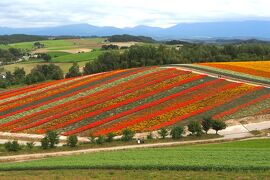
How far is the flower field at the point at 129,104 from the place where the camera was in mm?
46500

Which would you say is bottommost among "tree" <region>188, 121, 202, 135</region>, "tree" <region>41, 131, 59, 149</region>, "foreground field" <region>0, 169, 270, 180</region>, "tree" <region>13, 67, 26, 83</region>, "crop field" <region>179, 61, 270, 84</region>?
"tree" <region>13, 67, 26, 83</region>

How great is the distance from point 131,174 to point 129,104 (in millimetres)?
30404

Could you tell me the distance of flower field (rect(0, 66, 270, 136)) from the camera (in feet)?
153

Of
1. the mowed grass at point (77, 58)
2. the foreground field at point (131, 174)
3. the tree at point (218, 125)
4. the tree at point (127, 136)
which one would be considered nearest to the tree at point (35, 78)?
the mowed grass at point (77, 58)

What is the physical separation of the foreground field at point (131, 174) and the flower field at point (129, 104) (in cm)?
1991

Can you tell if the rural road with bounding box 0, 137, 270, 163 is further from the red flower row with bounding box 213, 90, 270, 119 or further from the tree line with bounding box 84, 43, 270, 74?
the tree line with bounding box 84, 43, 270, 74

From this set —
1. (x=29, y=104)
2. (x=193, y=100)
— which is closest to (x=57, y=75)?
(x=29, y=104)

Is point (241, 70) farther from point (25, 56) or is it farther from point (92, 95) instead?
point (25, 56)

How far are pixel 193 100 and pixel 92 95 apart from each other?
575 inches

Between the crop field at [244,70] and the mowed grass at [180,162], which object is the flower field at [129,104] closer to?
the crop field at [244,70]

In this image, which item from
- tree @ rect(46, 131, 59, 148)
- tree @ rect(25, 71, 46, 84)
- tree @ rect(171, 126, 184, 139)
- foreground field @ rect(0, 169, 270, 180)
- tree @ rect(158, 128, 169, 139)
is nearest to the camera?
foreground field @ rect(0, 169, 270, 180)

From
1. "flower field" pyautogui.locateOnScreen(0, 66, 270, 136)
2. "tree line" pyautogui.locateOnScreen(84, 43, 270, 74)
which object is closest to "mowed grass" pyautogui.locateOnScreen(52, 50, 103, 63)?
"tree line" pyautogui.locateOnScreen(84, 43, 270, 74)

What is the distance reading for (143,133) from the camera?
43.0 meters

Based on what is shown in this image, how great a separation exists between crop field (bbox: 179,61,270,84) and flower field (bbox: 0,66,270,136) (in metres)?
1.12
